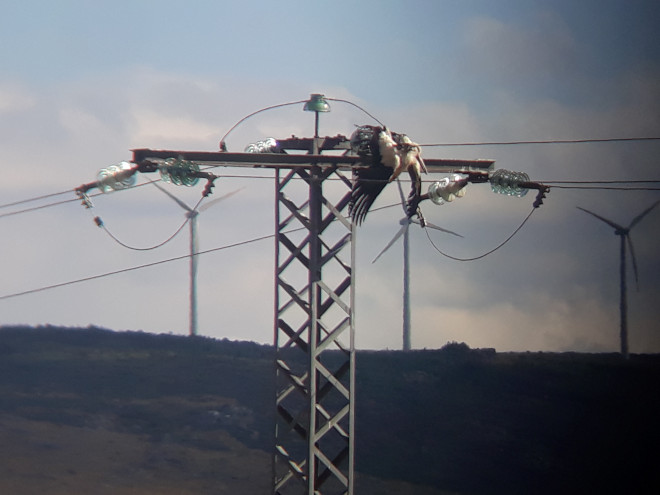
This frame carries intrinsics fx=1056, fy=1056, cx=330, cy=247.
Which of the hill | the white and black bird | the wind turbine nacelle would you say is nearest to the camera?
the white and black bird

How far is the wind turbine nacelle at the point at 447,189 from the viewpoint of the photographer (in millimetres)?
21547

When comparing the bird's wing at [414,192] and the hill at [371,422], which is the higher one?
the bird's wing at [414,192]

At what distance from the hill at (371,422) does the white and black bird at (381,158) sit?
1558 inches

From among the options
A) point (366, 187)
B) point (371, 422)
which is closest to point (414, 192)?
point (366, 187)

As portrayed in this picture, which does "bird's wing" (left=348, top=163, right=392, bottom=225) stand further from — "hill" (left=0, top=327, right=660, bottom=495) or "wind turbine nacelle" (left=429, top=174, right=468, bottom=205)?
"hill" (left=0, top=327, right=660, bottom=495)

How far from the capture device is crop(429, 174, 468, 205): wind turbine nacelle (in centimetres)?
2155

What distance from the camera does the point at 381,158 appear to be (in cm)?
1911

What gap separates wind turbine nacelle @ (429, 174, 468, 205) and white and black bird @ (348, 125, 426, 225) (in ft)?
6.58

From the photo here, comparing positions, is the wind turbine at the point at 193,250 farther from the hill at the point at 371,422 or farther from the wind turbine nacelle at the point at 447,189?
the wind turbine nacelle at the point at 447,189

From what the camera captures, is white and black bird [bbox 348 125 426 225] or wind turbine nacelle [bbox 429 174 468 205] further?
wind turbine nacelle [bbox 429 174 468 205]

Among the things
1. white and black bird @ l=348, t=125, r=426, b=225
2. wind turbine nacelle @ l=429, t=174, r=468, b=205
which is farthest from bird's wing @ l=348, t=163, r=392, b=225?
wind turbine nacelle @ l=429, t=174, r=468, b=205

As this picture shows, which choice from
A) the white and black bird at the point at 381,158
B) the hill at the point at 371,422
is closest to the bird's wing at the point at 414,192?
the white and black bird at the point at 381,158

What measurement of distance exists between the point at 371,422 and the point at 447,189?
45.6 meters

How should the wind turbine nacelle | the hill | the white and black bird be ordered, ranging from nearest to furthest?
1. the white and black bird
2. the wind turbine nacelle
3. the hill
